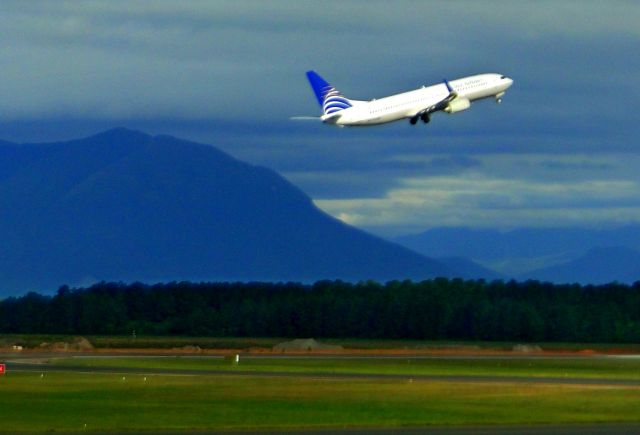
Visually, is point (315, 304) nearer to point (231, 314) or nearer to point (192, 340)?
point (231, 314)

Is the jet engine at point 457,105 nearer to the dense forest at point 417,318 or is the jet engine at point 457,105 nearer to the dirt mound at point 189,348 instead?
the dirt mound at point 189,348

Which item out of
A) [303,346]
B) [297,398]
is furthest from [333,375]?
[303,346]

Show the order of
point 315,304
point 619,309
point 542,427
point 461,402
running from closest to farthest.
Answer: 1. point 542,427
2. point 461,402
3. point 619,309
4. point 315,304

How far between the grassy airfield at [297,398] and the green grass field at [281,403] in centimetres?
5

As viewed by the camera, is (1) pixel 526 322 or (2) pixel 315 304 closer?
(1) pixel 526 322

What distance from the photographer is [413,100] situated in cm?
12681

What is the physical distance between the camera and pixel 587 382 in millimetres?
88938

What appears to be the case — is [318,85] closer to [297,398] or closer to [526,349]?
[526,349]

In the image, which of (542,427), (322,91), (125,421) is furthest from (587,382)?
(322,91)

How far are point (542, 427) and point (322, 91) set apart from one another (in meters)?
71.2

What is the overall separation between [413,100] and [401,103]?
1.72 meters

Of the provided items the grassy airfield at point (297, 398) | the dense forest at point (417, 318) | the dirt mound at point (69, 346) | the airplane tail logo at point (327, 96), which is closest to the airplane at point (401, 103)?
the airplane tail logo at point (327, 96)

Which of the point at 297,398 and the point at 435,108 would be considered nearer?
the point at 297,398

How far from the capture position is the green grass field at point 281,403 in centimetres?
6419
